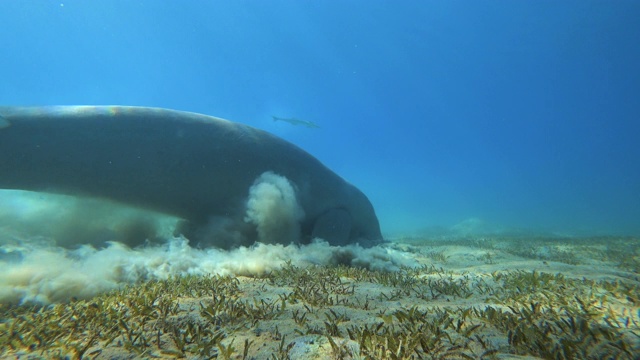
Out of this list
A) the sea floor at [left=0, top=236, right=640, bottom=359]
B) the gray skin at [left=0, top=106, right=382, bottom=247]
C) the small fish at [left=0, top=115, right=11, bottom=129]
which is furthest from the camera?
the gray skin at [left=0, top=106, right=382, bottom=247]

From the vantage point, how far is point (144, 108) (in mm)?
6602

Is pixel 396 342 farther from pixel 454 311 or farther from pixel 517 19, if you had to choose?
pixel 517 19

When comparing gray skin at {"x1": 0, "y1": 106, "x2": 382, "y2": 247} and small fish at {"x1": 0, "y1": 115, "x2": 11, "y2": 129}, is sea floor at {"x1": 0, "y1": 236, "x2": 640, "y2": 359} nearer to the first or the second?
gray skin at {"x1": 0, "y1": 106, "x2": 382, "y2": 247}

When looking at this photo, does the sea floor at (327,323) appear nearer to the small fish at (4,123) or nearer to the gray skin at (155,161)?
the gray skin at (155,161)

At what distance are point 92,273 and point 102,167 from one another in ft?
10.1

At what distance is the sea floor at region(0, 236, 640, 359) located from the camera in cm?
172

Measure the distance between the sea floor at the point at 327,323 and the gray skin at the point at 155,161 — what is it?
336 centimetres

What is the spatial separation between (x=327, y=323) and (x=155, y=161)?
539cm

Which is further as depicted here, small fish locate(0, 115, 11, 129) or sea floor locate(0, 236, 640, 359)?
small fish locate(0, 115, 11, 129)

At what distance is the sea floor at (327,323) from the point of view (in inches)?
67.9

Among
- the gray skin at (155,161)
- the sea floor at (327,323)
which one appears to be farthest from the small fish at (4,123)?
the sea floor at (327,323)

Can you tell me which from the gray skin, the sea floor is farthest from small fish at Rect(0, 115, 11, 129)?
the sea floor

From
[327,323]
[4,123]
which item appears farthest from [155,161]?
[327,323]

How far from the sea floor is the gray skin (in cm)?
336
